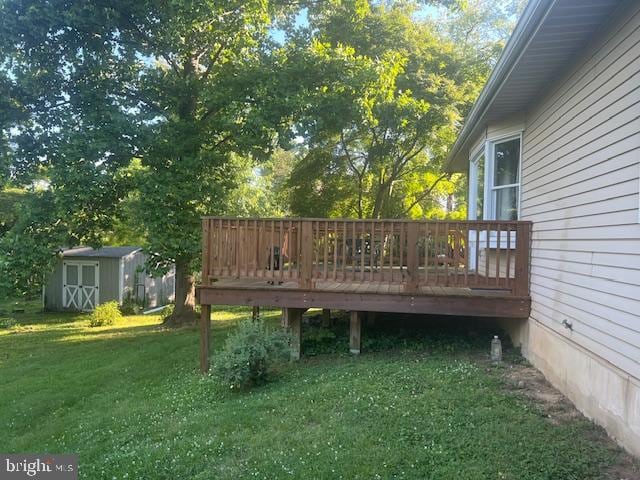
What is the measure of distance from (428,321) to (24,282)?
8485 mm

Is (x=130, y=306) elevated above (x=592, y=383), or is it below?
below

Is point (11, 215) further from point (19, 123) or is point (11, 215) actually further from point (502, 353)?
point (502, 353)

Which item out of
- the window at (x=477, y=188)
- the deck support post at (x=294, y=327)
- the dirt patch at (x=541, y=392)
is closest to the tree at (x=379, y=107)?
the window at (x=477, y=188)

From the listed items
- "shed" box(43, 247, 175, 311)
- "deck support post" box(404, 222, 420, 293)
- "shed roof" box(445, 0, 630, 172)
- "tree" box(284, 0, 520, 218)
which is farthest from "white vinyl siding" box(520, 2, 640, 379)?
"shed" box(43, 247, 175, 311)

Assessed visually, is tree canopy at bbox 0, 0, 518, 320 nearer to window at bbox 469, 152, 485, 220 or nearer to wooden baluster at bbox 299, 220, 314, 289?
window at bbox 469, 152, 485, 220

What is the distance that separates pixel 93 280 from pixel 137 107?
9787 millimetres

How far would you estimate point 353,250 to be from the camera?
19.2 ft

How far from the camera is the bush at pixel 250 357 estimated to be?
5246 mm

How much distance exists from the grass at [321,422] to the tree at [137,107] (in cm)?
404

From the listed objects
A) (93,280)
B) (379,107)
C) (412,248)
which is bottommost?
(93,280)

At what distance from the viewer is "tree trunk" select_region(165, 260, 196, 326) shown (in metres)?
12.9

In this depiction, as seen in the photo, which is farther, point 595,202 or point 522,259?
point 522,259

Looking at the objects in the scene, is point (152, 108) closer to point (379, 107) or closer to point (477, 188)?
point (379, 107)

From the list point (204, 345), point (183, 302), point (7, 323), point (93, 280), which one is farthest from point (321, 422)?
point (93, 280)
